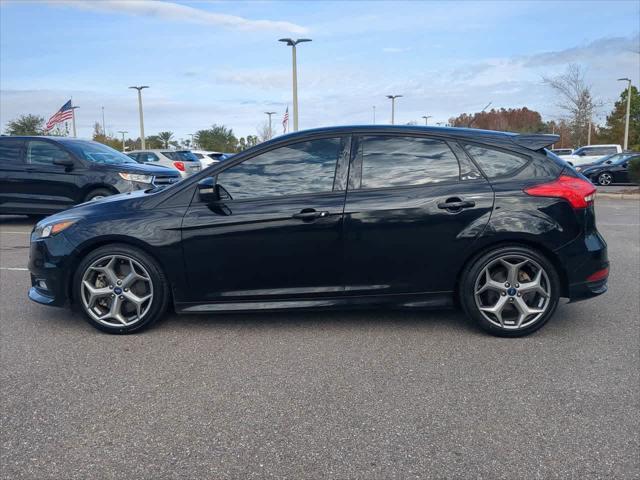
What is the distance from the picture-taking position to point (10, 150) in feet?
33.1

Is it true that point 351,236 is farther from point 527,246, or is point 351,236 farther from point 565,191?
point 565,191

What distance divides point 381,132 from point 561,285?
1794mm


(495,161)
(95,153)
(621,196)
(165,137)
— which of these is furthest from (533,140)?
(165,137)

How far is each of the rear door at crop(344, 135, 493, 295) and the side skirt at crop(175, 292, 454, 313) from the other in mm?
55

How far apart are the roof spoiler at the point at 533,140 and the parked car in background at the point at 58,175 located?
22.7 ft

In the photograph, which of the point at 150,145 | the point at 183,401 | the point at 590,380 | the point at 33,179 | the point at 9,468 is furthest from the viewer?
the point at 150,145

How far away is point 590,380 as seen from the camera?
337 cm

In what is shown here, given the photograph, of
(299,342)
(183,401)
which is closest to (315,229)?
(299,342)

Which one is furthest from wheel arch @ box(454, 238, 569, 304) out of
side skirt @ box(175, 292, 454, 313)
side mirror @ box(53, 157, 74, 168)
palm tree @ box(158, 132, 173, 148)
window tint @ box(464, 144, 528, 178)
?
palm tree @ box(158, 132, 173, 148)

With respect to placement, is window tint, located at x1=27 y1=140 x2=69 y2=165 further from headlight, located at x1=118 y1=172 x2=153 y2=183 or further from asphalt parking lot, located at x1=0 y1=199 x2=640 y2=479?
asphalt parking lot, located at x1=0 y1=199 x2=640 y2=479

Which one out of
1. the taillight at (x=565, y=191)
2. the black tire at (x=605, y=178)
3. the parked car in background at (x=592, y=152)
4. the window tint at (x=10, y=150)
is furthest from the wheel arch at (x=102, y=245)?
the parked car in background at (x=592, y=152)

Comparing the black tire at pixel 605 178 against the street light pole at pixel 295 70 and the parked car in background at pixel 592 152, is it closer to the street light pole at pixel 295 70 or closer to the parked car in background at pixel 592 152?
the parked car in background at pixel 592 152

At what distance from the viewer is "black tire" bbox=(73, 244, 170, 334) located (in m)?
4.16

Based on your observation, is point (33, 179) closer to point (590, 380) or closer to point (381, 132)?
point (381, 132)
